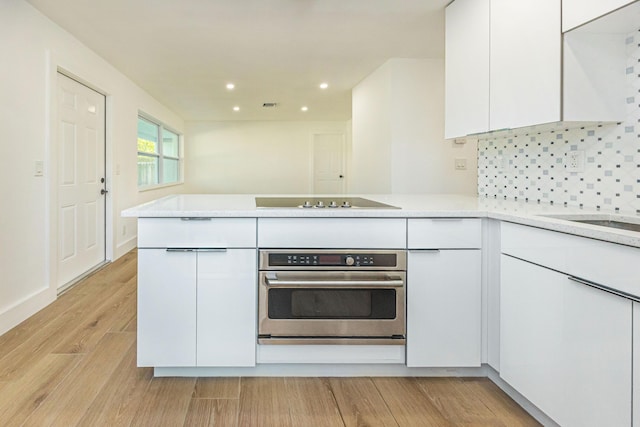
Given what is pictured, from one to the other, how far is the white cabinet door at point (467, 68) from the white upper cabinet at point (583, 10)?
0.61 m

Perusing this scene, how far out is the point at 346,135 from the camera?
9.85 metres

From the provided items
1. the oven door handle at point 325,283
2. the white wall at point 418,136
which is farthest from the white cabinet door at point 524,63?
the white wall at point 418,136

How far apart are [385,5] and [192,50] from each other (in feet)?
6.80

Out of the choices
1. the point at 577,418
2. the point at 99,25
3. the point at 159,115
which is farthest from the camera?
the point at 159,115

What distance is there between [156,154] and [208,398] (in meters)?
6.39

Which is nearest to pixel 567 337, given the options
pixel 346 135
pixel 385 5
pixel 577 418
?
pixel 577 418

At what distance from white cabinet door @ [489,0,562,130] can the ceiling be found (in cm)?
106

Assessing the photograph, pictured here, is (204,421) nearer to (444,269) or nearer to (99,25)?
(444,269)

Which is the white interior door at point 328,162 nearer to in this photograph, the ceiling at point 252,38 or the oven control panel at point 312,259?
the ceiling at point 252,38

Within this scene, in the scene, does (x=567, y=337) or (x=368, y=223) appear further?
(x=368, y=223)

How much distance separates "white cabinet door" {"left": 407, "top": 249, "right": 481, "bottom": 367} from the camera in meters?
2.06

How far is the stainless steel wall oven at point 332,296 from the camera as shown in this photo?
2021mm

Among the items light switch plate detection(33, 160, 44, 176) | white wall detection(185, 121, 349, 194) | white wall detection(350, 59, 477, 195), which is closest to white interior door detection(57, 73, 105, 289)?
light switch plate detection(33, 160, 44, 176)

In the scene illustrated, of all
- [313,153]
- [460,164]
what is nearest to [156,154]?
[313,153]
